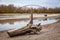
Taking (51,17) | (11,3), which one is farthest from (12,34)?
(51,17)

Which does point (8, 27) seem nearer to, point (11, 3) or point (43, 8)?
point (11, 3)

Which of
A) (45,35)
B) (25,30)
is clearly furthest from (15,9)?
(45,35)

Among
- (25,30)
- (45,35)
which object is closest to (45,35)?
(45,35)

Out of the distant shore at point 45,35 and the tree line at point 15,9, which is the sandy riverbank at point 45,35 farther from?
Result: the tree line at point 15,9

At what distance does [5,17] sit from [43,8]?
2.48ft

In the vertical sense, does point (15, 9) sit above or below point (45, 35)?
above

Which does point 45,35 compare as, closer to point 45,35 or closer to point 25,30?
point 45,35

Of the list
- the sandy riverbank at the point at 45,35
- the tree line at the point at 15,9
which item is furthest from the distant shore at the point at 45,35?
the tree line at the point at 15,9

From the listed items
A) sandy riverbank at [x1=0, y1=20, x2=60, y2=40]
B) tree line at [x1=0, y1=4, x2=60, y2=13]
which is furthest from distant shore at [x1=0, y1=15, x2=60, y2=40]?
tree line at [x1=0, y1=4, x2=60, y2=13]

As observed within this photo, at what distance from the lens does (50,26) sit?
3.25 m

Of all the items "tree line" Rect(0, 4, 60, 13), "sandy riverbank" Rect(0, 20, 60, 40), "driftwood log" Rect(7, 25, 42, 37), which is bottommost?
"sandy riverbank" Rect(0, 20, 60, 40)

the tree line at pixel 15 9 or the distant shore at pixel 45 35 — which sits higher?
the tree line at pixel 15 9

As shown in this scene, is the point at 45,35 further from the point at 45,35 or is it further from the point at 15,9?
the point at 15,9

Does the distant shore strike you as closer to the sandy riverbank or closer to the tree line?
the sandy riverbank
